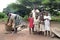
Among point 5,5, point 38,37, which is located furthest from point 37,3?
point 38,37

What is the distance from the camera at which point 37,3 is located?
17500 mm

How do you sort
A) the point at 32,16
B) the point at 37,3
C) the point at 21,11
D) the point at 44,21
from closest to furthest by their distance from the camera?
1. the point at 44,21
2. the point at 32,16
3. the point at 37,3
4. the point at 21,11

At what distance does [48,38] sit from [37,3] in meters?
7.93

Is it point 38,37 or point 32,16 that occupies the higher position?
point 32,16

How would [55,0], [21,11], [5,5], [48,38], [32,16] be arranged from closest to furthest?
[48,38] < [32,16] < [55,0] < [21,11] < [5,5]

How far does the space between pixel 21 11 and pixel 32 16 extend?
24.8 ft

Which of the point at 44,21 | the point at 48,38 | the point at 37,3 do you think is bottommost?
the point at 48,38

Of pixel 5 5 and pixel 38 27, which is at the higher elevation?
pixel 5 5

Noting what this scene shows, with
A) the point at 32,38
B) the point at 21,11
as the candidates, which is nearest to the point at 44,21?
the point at 32,38

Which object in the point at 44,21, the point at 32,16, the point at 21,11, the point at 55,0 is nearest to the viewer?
the point at 44,21

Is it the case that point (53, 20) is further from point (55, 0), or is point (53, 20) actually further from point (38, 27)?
point (38, 27)

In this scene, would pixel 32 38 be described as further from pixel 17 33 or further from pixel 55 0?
pixel 55 0

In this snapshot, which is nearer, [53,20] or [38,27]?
[38,27]

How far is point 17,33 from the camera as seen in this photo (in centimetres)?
1125
